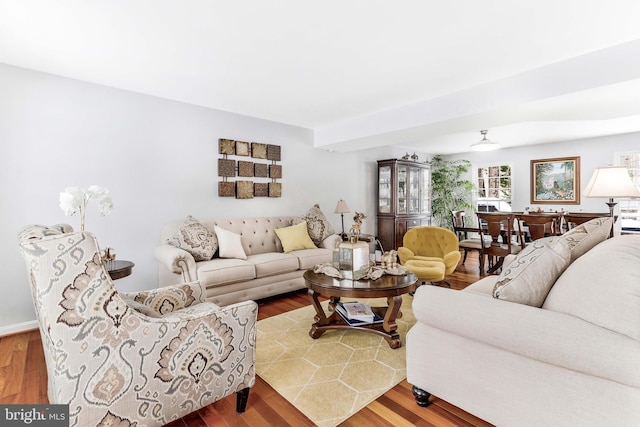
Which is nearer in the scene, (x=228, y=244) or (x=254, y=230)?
(x=228, y=244)

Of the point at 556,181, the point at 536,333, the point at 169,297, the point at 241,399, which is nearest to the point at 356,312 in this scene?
the point at 241,399

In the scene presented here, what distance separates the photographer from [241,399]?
169 cm

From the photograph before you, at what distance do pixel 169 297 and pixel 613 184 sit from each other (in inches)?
145

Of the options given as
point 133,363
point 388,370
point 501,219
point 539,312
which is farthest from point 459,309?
point 501,219

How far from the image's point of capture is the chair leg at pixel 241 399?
1.68 meters

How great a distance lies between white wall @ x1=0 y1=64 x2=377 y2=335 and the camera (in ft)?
9.40

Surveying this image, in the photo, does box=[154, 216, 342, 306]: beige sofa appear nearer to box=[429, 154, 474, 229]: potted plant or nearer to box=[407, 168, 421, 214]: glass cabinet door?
box=[407, 168, 421, 214]: glass cabinet door

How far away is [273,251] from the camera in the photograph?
→ 4.29m

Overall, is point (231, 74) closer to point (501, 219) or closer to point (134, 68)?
point (134, 68)

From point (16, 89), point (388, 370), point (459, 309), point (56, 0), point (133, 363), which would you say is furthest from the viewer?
point (16, 89)

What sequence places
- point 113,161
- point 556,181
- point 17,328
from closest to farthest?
point 17,328, point 113,161, point 556,181

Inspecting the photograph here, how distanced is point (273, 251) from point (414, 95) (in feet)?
8.58

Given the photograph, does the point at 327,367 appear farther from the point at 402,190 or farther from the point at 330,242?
the point at 402,190

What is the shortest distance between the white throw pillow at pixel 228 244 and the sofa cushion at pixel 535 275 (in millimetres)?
2753
